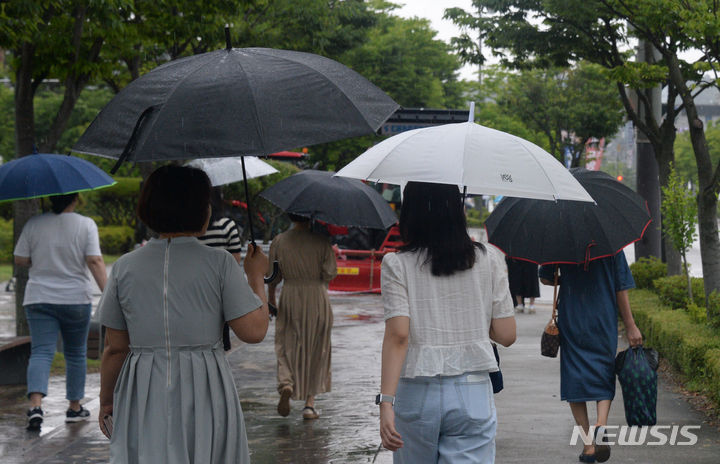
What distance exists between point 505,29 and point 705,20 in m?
6.35

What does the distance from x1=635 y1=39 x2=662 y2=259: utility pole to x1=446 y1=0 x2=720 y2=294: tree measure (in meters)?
0.15

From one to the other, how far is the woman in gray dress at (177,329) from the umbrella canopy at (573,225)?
2473mm

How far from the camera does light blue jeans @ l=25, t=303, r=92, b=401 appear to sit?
7.18 m

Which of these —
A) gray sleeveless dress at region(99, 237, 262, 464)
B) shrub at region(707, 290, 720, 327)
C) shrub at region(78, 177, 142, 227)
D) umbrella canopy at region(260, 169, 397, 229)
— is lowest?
shrub at region(707, 290, 720, 327)

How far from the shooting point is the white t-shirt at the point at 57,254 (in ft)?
23.3

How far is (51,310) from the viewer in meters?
7.18

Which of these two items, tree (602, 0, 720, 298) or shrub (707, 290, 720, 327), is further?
tree (602, 0, 720, 298)

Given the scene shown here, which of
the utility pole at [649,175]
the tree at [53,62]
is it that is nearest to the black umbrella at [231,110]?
the tree at [53,62]

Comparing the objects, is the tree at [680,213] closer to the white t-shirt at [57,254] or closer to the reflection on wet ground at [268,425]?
the reflection on wet ground at [268,425]

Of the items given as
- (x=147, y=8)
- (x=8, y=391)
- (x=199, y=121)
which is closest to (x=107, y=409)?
(x=199, y=121)

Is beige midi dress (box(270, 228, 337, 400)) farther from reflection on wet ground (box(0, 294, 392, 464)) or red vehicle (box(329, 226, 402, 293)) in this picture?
red vehicle (box(329, 226, 402, 293))

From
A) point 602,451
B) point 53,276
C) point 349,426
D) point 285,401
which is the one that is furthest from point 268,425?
point 602,451

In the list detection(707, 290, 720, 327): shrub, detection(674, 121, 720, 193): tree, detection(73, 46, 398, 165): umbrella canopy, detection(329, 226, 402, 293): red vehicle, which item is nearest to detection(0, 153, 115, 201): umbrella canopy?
detection(73, 46, 398, 165): umbrella canopy

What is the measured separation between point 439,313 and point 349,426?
4.02 metres
